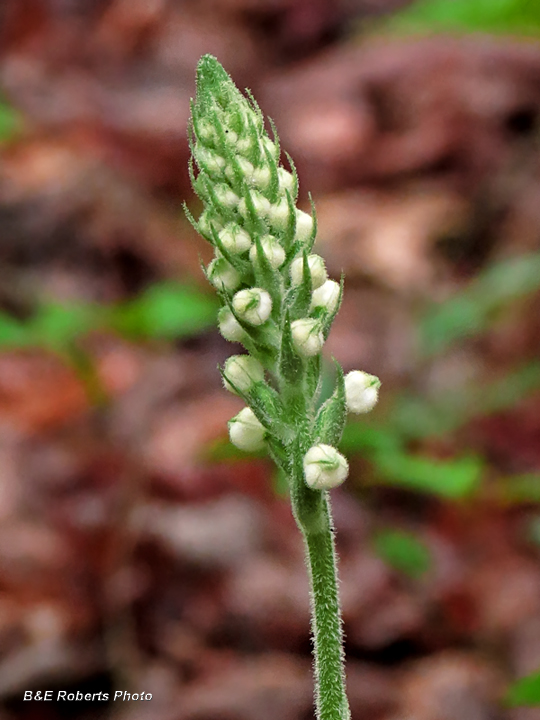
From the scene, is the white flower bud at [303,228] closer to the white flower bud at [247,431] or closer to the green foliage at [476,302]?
the white flower bud at [247,431]

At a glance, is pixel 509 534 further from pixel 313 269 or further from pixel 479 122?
pixel 479 122

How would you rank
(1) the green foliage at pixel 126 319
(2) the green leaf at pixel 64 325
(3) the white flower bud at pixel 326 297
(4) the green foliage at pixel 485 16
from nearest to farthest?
(3) the white flower bud at pixel 326 297 → (1) the green foliage at pixel 126 319 → (2) the green leaf at pixel 64 325 → (4) the green foliage at pixel 485 16

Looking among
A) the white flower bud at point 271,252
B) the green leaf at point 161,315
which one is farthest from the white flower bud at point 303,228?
the green leaf at point 161,315

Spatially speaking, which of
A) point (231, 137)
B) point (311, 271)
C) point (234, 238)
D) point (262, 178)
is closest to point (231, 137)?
point (231, 137)

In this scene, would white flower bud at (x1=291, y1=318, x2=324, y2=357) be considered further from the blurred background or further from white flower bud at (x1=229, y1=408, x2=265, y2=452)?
the blurred background

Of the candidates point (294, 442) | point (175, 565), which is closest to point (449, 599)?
point (175, 565)

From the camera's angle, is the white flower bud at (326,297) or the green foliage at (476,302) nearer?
the white flower bud at (326,297)
